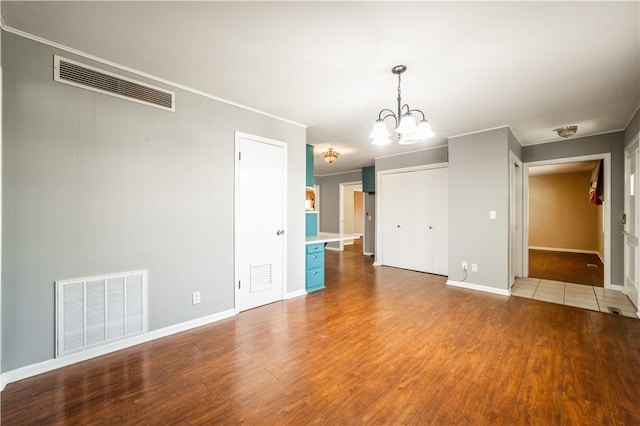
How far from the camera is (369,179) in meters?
7.37

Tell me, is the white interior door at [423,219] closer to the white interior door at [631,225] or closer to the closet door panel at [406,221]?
the closet door panel at [406,221]

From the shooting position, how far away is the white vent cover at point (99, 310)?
83.1 inches

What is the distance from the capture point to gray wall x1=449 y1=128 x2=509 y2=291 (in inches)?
155

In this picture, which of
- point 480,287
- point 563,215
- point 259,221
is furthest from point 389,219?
point 563,215

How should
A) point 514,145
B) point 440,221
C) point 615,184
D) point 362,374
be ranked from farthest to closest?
point 440,221 < point 514,145 < point 615,184 < point 362,374

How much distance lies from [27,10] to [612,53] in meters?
4.29

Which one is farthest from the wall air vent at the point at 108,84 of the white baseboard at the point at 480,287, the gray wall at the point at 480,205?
the white baseboard at the point at 480,287

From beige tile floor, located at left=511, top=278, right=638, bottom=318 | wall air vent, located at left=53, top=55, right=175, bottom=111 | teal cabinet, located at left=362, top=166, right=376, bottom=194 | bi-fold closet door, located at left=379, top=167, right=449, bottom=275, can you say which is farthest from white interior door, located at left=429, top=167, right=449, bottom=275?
wall air vent, located at left=53, top=55, right=175, bottom=111

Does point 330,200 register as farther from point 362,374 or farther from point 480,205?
point 362,374

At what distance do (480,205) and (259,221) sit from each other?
11.1 feet

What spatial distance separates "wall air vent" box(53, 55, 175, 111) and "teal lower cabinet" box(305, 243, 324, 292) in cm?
262

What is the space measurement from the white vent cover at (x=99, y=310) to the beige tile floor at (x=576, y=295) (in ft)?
15.9

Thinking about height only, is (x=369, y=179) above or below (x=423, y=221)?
above

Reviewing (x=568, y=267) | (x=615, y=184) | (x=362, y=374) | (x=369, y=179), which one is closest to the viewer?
(x=362, y=374)
